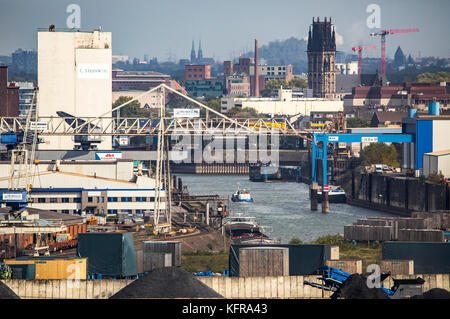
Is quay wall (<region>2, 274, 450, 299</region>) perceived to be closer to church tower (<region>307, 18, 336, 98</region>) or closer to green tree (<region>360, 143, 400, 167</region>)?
green tree (<region>360, 143, 400, 167</region>)

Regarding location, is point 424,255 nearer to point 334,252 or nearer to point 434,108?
point 334,252

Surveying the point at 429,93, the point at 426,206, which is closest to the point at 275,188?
the point at 426,206

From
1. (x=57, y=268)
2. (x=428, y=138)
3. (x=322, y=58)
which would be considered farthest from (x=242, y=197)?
(x=322, y=58)

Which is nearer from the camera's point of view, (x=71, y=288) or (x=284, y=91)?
(x=71, y=288)

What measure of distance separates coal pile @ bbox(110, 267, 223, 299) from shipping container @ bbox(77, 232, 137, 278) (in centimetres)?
536

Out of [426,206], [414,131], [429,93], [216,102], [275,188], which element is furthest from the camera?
[216,102]

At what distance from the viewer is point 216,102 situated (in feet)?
285

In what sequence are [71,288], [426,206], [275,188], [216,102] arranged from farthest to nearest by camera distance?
[216,102], [275,188], [426,206], [71,288]

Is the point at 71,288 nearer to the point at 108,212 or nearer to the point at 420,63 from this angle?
the point at 108,212

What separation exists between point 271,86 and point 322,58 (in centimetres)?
1404

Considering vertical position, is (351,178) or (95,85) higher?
(95,85)

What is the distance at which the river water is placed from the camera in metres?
30.2

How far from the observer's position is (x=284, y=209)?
36719 millimetres

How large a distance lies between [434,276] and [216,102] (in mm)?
72792
